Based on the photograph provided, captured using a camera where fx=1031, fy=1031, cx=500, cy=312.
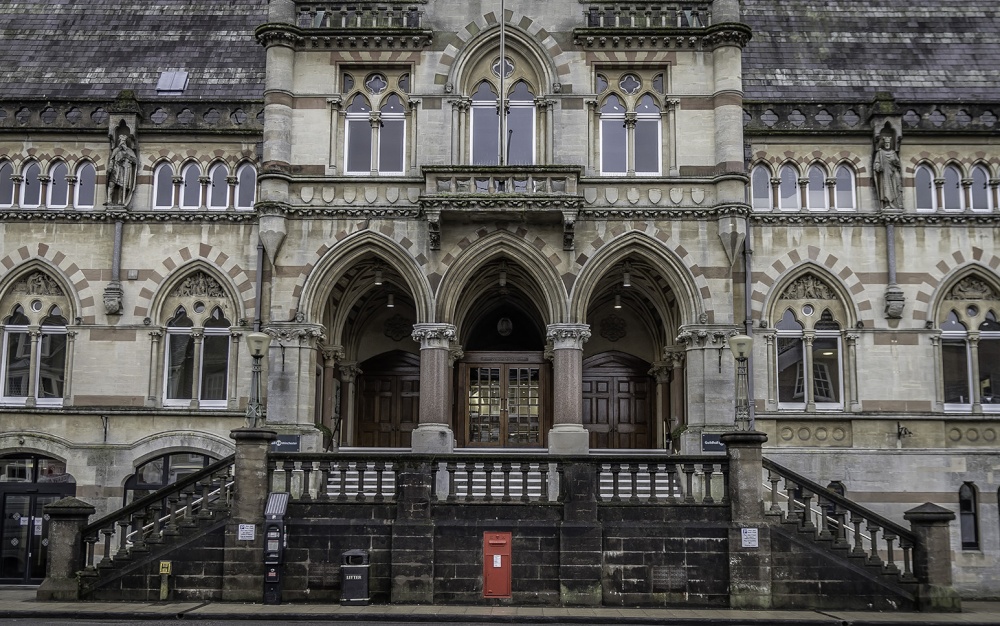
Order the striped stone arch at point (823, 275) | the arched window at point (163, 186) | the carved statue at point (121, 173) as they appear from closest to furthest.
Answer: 1. the striped stone arch at point (823, 275)
2. the carved statue at point (121, 173)
3. the arched window at point (163, 186)

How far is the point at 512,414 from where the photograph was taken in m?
29.0

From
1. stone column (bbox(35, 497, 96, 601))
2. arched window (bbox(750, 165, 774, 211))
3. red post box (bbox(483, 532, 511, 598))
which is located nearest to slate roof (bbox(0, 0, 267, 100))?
stone column (bbox(35, 497, 96, 601))

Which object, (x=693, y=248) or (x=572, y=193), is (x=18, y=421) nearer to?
(x=572, y=193)

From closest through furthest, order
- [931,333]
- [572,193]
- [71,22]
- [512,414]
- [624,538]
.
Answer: [624,538], [572,193], [931,333], [512,414], [71,22]

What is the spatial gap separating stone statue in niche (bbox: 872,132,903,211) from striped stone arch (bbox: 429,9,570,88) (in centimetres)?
850

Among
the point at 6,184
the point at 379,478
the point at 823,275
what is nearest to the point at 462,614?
the point at 379,478

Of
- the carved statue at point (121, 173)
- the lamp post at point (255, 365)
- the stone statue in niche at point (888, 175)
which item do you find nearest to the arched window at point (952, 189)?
the stone statue in niche at point (888, 175)

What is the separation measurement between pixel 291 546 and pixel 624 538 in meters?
6.35

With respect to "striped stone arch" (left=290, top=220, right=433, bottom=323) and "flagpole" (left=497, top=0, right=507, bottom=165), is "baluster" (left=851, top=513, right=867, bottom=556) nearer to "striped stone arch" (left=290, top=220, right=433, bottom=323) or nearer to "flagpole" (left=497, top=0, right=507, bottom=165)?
"striped stone arch" (left=290, top=220, right=433, bottom=323)

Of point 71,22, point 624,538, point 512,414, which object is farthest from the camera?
point 71,22

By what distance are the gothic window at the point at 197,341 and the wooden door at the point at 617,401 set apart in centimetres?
1051

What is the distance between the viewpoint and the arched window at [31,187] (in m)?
27.7

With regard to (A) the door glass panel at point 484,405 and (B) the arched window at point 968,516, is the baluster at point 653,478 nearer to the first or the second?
(A) the door glass panel at point 484,405

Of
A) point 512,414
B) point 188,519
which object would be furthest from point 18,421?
point 512,414
